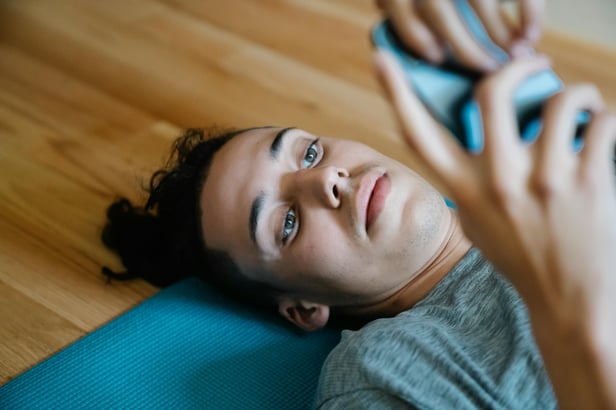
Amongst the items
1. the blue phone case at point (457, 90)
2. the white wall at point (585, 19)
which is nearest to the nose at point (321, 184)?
the blue phone case at point (457, 90)

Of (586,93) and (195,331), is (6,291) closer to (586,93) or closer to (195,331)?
(195,331)

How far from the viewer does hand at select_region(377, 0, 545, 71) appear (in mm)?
613

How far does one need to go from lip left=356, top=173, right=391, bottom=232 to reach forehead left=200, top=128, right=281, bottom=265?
7.1 inches

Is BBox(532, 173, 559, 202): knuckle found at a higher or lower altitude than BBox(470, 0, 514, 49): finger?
lower

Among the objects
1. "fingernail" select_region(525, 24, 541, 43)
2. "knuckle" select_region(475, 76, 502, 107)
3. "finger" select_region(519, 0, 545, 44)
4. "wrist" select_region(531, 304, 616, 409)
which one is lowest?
"wrist" select_region(531, 304, 616, 409)

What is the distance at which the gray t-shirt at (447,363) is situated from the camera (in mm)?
859

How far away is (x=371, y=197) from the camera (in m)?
1.08

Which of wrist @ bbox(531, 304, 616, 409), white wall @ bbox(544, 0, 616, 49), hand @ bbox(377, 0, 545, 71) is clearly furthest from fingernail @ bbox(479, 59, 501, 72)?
white wall @ bbox(544, 0, 616, 49)

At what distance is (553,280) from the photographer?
563mm

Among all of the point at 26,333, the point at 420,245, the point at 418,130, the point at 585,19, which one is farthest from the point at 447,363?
the point at 585,19

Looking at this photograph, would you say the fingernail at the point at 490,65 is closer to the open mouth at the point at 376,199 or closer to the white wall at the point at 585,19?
the open mouth at the point at 376,199

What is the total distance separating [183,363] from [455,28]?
804 millimetres

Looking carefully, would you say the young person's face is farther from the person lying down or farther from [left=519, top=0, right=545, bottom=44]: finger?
[left=519, top=0, right=545, bottom=44]: finger

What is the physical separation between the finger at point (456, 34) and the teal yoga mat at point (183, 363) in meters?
0.70
